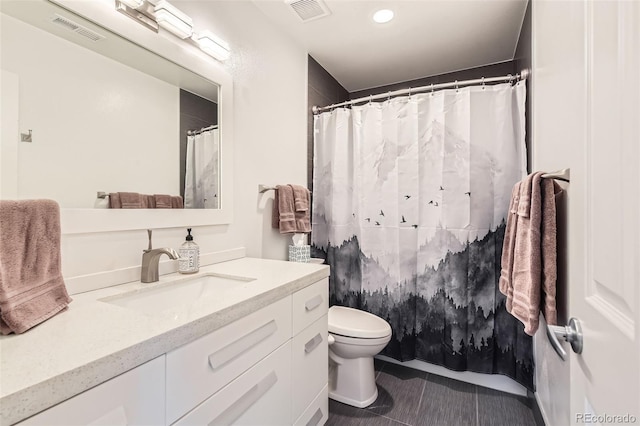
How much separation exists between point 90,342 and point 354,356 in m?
1.47

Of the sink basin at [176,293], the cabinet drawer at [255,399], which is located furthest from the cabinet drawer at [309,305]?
the sink basin at [176,293]

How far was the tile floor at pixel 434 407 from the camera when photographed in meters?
1.63

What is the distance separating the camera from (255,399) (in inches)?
37.7

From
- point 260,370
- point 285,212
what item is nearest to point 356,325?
point 285,212


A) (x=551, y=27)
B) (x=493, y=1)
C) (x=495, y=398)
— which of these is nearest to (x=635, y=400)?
(x=551, y=27)

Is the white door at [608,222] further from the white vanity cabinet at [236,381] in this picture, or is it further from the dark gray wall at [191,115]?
the dark gray wall at [191,115]

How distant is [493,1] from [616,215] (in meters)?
1.88

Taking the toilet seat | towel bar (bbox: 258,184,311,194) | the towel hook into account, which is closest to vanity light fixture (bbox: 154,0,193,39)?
the towel hook

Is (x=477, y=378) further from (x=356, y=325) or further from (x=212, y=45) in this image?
(x=212, y=45)

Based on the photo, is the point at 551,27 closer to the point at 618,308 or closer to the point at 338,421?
the point at 618,308

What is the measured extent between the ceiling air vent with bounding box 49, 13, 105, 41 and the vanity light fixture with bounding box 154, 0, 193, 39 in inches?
10.4

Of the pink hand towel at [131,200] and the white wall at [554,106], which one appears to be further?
the pink hand towel at [131,200]

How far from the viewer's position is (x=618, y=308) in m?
0.46

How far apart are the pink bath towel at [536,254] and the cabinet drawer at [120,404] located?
4.04ft
